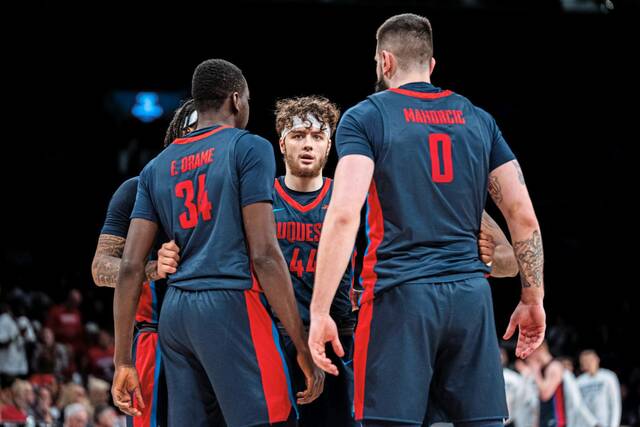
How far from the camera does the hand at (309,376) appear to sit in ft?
14.2

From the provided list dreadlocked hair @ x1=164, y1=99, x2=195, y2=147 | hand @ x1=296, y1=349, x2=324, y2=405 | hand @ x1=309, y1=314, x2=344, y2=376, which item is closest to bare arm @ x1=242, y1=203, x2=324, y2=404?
hand @ x1=296, y1=349, x2=324, y2=405

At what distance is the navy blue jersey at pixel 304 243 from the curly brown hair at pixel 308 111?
1.55ft

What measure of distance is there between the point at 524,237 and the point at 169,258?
5.38 feet

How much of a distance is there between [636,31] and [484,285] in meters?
15.7

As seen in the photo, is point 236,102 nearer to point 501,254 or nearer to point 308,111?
point 308,111

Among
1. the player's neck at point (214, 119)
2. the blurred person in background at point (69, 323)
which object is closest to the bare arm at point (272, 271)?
the player's neck at point (214, 119)

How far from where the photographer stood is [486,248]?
4.27 metres

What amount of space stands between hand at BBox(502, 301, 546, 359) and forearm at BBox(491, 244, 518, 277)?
0.76 ft

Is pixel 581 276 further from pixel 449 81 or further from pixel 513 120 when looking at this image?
pixel 449 81

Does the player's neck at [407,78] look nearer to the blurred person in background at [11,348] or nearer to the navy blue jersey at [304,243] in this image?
the navy blue jersey at [304,243]

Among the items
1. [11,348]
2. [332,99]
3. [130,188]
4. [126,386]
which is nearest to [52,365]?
[11,348]

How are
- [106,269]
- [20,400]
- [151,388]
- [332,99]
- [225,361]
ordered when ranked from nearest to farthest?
[225,361], [151,388], [106,269], [20,400], [332,99]

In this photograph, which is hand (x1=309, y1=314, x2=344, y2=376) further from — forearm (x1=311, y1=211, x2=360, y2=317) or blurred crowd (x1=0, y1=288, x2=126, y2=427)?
blurred crowd (x1=0, y1=288, x2=126, y2=427)

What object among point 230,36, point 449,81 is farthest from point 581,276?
point 230,36
